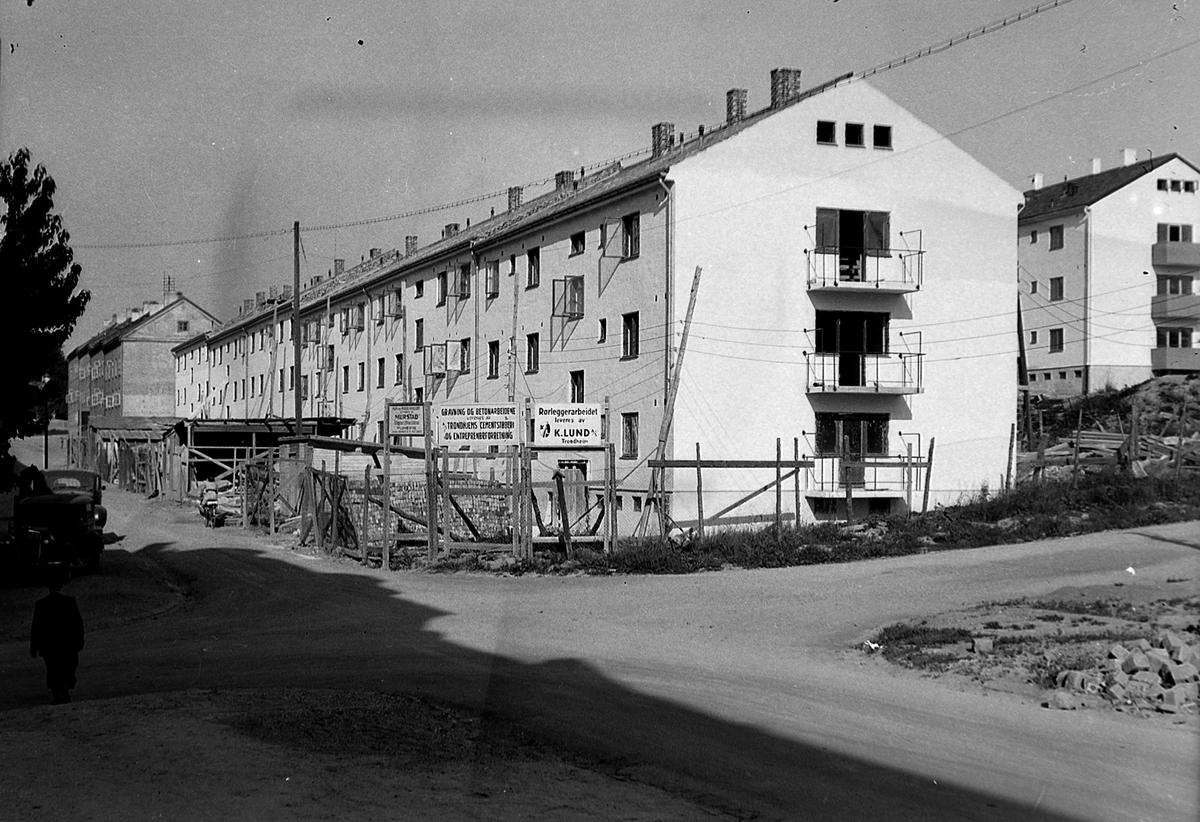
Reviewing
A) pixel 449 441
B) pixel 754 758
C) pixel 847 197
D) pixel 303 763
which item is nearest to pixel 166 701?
pixel 303 763

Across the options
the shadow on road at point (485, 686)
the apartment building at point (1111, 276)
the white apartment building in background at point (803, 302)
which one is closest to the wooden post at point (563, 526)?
the shadow on road at point (485, 686)

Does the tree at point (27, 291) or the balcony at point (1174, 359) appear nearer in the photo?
the tree at point (27, 291)

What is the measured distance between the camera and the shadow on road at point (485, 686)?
7.85m

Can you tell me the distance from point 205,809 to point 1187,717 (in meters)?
8.01

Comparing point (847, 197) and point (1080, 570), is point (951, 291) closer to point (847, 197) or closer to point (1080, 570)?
point (847, 197)

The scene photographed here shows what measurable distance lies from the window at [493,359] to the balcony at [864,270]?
1365 cm

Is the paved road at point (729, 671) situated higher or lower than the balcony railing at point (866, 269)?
lower

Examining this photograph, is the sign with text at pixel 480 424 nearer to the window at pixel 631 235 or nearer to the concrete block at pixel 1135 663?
the window at pixel 631 235

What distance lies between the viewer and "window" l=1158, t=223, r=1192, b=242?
26.3 metres

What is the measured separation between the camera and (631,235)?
34.5 m

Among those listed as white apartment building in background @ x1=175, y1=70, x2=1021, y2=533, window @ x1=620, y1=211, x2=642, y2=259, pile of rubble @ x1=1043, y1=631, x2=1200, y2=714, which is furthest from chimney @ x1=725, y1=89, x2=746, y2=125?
pile of rubble @ x1=1043, y1=631, x2=1200, y2=714

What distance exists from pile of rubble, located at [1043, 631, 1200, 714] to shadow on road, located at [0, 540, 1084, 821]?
2.71 m

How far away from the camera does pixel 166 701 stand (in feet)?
35.0

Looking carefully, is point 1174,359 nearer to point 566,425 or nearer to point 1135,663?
→ point 566,425
